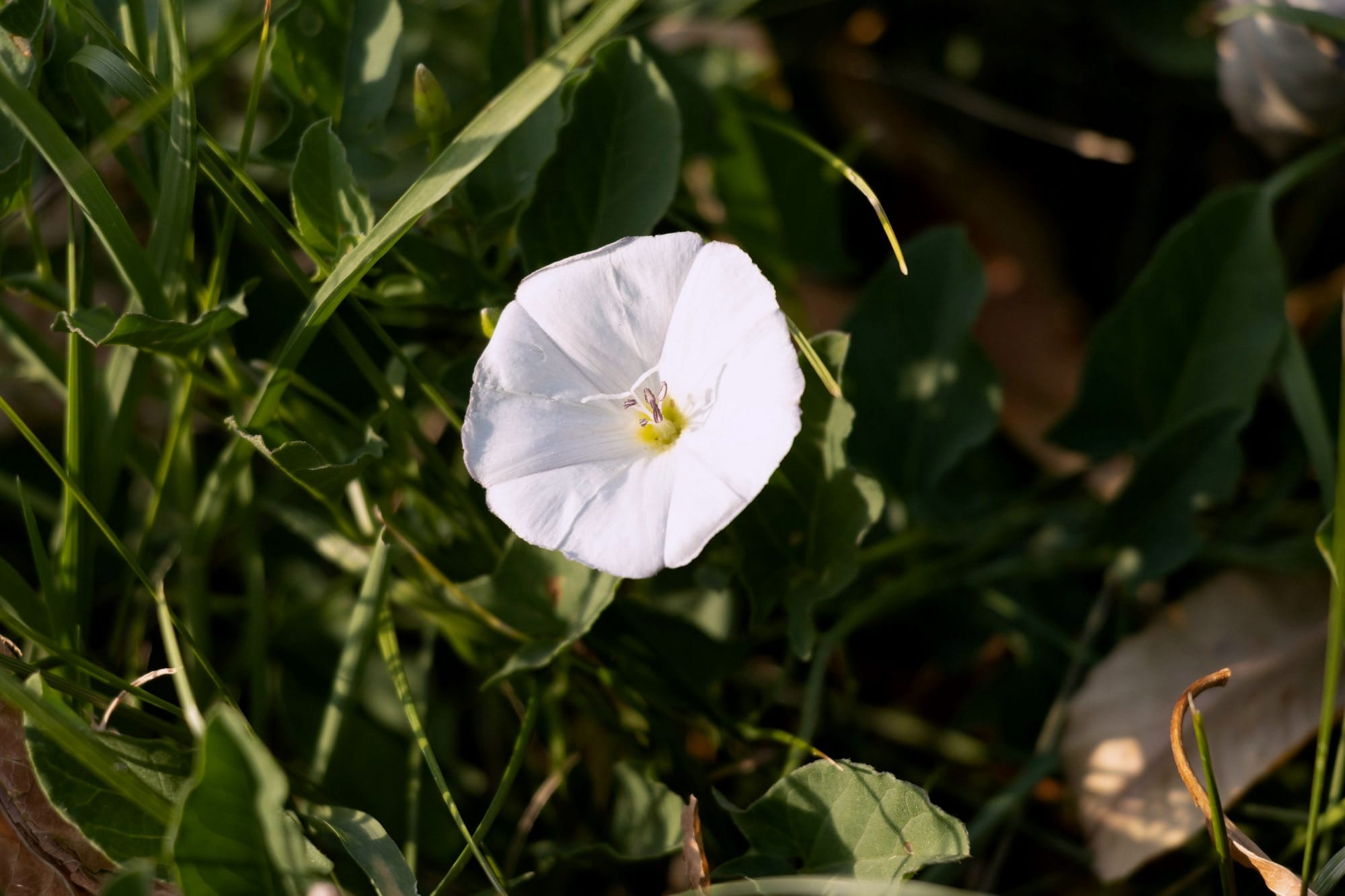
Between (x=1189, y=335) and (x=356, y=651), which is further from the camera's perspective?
(x=1189, y=335)

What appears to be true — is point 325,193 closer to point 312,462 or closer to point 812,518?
point 312,462

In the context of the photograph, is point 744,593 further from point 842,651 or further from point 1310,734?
point 1310,734

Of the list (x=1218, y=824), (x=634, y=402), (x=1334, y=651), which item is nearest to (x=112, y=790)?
(x=634, y=402)

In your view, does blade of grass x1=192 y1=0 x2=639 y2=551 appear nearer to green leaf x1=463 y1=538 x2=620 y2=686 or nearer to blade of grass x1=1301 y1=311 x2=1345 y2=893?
green leaf x1=463 y1=538 x2=620 y2=686

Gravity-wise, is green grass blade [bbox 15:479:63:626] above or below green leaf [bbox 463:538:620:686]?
above

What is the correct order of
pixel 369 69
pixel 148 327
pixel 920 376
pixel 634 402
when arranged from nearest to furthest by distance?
1. pixel 148 327
2. pixel 634 402
3. pixel 369 69
4. pixel 920 376

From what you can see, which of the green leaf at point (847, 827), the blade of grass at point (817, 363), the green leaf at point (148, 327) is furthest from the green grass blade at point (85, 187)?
the green leaf at point (847, 827)

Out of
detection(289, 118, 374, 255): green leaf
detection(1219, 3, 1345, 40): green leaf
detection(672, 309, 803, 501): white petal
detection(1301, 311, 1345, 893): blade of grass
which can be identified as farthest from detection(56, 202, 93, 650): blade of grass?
detection(1219, 3, 1345, 40): green leaf
